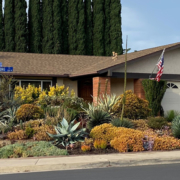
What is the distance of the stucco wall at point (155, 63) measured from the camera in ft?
57.7

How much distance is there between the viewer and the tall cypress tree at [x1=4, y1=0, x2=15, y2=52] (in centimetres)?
3383

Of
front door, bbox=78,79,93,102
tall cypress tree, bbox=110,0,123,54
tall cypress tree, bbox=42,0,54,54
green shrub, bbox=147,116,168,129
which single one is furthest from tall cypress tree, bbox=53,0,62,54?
green shrub, bbox=147,116,168,129

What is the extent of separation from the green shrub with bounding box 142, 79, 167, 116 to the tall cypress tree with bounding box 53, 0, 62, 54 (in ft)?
63.7

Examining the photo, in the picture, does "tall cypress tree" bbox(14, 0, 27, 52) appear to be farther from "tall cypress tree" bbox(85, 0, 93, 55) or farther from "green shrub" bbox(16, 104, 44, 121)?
"green shrub" bbox(16, 104, 44, 121)

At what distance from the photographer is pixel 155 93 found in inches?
656

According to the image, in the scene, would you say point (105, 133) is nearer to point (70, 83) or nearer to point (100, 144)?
point (100, 144)

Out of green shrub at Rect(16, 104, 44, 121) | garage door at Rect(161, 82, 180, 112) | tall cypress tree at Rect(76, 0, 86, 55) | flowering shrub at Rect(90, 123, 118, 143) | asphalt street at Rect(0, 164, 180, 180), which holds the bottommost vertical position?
asphalt street at Rect(0, 164, 180, 180)

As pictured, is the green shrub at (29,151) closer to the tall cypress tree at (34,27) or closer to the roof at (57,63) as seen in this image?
the roof at (57,63)

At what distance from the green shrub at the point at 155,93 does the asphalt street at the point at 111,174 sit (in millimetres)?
8382

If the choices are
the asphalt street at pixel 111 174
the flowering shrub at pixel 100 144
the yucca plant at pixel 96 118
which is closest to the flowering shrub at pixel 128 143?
the flowering shrub at pixel 100 144

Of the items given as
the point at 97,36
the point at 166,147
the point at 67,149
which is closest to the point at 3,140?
the point at 67,149

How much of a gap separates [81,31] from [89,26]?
1.75m

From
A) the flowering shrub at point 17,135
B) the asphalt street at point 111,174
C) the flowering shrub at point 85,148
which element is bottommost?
the asphalt street at point 111,174

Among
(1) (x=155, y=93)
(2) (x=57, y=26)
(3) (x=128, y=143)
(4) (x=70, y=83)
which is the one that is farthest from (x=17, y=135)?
(2) (x=57, y=26)
